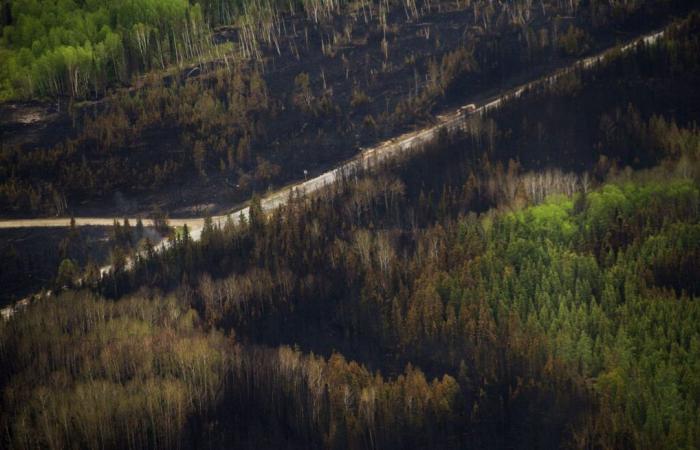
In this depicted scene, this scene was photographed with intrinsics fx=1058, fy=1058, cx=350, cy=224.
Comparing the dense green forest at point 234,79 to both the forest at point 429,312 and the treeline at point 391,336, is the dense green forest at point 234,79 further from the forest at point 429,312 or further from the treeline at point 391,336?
the treeline at point 391,336

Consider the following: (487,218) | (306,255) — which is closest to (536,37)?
(487,218)

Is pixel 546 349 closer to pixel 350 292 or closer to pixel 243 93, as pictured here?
pixel 350 292

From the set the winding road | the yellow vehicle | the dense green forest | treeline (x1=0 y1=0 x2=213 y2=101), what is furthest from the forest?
treeline (x1=0 y1=0 x2=213 y2=101)

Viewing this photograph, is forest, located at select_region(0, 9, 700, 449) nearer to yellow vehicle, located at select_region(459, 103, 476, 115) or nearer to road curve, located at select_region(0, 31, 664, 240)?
road curve, located at select_region(0, 31, 664, 240)

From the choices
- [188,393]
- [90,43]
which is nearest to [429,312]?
[188,393]

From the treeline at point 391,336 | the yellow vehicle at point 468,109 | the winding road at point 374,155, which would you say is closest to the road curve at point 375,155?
the winding road at point 374,155

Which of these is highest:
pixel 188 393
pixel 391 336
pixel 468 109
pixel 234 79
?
pixel 234 79

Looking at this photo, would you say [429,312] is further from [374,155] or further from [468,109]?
[468,109]
